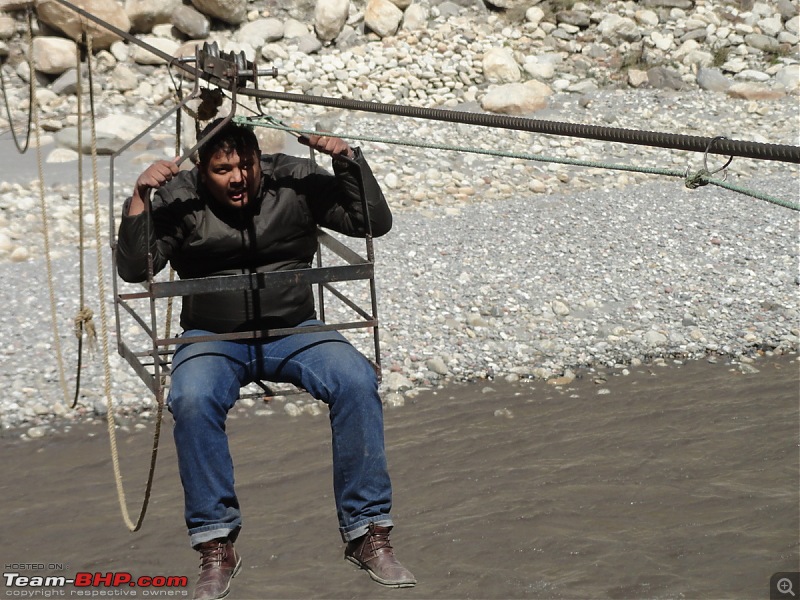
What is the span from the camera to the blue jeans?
3.87m

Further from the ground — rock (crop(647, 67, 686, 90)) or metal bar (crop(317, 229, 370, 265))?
metal bar (crop(317, 229, 370, 265))

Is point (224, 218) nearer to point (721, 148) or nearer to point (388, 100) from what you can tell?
point (721, 148)

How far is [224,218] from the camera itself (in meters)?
4.35

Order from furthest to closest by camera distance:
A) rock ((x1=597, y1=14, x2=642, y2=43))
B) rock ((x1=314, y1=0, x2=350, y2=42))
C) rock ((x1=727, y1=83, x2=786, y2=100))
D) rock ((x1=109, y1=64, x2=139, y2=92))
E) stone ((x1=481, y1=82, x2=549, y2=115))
Answer: rock ((x1=597, y1=14, x2=642, y2=43)), rock ((x1=314, y1=0, x2=350, y2=42)), rock ((x1=727, y1=83, x2=786, y2=100)), rock ((x1=109, y1=64, x2=139, y2=92)), stone ((x1=481, y1=82, x2=549, y2=115))

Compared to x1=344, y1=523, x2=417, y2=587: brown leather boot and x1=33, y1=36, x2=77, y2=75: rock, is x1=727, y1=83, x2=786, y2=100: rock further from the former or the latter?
x1=344, y1=523, x2=417, y2=587: brown leather boot

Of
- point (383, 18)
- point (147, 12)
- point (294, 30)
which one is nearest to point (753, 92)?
point (383, 18)

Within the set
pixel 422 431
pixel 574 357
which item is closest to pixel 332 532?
pixel 422 431

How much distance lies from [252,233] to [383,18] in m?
12.2

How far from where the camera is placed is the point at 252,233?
14.3 feet

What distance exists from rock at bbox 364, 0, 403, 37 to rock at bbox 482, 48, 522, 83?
1.57 metres

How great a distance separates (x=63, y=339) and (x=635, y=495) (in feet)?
16.6

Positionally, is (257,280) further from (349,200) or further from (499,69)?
(499,69)

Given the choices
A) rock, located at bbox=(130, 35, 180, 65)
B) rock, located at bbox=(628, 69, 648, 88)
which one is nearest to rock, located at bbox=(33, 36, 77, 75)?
rock, located at bbox=(130, 35, 180, 65)

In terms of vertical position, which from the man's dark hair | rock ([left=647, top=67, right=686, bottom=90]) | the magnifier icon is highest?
the man's dark hair
